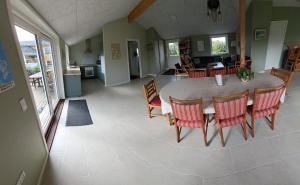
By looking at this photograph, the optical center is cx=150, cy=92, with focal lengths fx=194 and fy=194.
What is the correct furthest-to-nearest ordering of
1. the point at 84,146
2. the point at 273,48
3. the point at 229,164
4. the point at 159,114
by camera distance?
the point at 273,48 → the point at 159,114 → the point at 84,146 → the point at 229,164

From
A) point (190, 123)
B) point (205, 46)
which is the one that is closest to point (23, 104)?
point (190, 123)

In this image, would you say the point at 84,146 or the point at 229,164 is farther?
the point at 84,146

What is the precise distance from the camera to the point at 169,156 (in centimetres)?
251

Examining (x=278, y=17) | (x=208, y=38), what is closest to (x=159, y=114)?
(x=278, y=17)

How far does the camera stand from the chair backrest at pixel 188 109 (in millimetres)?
2291

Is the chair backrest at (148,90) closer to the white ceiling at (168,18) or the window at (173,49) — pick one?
the white ceiling at (168,18)

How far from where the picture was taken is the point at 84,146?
9.68ft

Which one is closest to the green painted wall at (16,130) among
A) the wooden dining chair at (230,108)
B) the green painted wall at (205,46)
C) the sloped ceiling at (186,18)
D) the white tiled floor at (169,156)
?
the white tiled floor at (169,156)

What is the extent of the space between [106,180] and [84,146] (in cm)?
97

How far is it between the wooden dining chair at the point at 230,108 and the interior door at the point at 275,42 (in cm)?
642

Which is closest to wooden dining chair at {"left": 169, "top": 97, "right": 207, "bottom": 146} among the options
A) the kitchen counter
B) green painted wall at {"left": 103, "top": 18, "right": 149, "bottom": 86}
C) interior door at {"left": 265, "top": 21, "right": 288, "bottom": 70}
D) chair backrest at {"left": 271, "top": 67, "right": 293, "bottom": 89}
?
chair backrest at {"left": 271, "top": 67, "right": 293, "bottom": 89}

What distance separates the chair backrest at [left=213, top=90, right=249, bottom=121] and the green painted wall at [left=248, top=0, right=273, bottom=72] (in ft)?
19.2

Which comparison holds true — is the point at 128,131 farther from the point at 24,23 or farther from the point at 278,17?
the point at 278,17

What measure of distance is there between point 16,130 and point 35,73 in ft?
8.02
